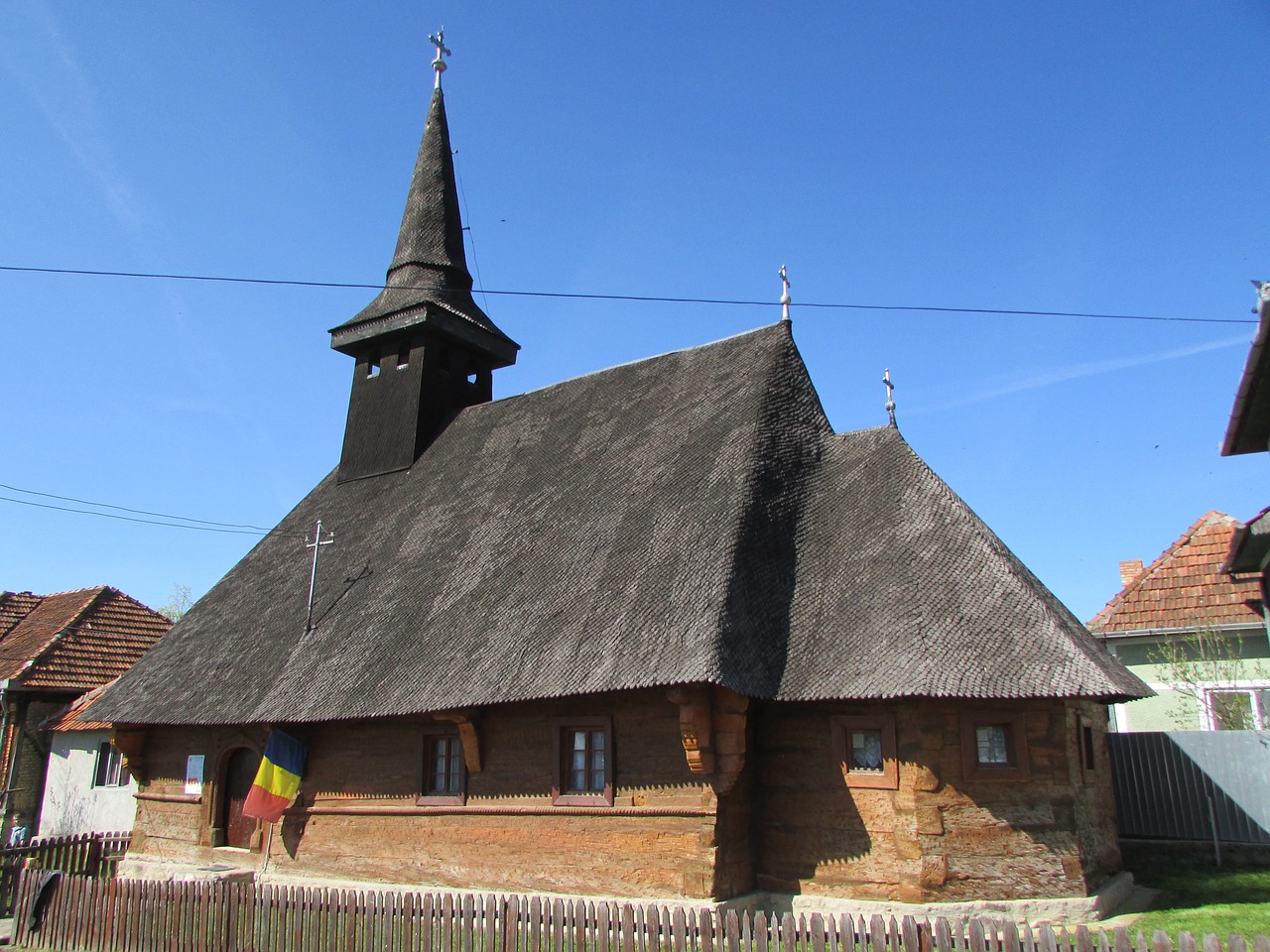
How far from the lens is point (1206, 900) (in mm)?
10492

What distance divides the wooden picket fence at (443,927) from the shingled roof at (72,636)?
11572mm

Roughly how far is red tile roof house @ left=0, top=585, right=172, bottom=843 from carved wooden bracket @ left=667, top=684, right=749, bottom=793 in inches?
680

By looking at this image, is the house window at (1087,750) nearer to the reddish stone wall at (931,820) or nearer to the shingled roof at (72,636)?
the reddish stone wall at (931,820)

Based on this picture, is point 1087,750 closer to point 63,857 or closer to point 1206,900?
point 1206,900

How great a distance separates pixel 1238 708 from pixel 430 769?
41.4 ft

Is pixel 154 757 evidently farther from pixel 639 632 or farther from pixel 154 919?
pixel 639 632

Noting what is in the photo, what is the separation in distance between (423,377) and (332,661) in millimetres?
7297

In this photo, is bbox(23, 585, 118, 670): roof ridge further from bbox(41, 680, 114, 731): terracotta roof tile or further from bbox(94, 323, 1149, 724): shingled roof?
bbox(94, 323, 1149, 724): shingled roof

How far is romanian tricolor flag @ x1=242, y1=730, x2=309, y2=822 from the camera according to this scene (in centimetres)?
1327

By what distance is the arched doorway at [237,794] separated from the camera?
15055mm

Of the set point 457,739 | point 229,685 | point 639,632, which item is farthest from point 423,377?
point 639,632

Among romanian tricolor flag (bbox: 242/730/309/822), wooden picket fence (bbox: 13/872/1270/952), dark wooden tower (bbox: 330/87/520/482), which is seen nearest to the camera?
wooden picket fence (bbox: 13/872/1270/952)

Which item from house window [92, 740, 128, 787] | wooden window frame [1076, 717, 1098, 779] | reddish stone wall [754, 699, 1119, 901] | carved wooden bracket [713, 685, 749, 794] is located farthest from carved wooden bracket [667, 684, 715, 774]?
house window [92, 740, 128, 787]

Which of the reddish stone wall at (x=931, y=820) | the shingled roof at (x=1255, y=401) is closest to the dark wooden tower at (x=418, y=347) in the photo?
the reddish stone wall at (x=931, y=820)
